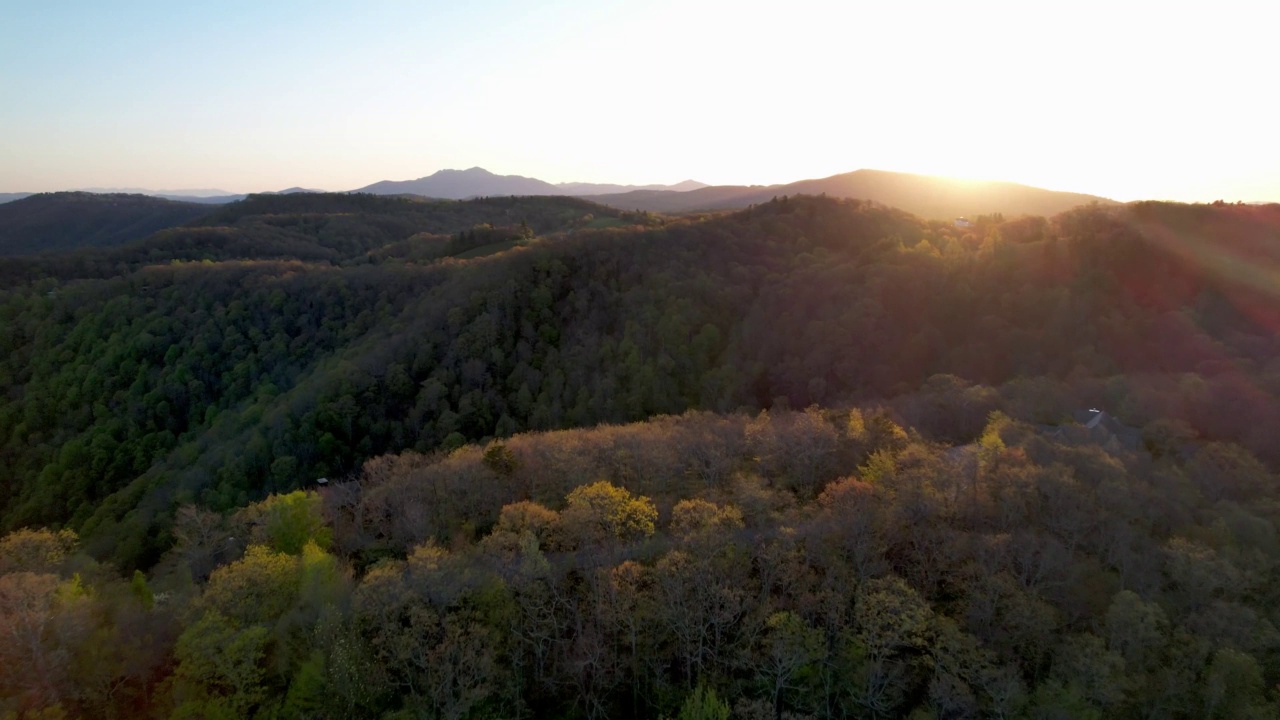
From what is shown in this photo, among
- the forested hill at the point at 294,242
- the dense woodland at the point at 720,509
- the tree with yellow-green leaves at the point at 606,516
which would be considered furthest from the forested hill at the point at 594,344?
the forested hill at the point at 294,242

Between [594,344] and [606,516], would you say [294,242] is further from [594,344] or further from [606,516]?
[606,516]

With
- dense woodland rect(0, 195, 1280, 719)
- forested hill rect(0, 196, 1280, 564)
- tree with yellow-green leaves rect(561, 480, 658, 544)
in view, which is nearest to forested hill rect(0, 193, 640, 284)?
forested hill rect(0, 196, 1280, 564)

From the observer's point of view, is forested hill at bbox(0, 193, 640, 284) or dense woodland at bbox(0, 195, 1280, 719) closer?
dense woodland at bbox(0, 195, 1280, 719)

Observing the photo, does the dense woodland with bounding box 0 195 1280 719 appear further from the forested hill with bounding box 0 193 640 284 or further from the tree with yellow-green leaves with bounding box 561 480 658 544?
the forested hill with bounding box 0 193 640 284

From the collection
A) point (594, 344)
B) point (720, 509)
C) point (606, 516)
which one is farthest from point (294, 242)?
point (720, 509)

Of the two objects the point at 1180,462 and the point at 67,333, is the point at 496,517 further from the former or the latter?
the point at 67,333

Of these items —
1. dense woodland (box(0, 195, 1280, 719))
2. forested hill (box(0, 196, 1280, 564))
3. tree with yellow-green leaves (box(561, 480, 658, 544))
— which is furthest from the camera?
forested hill (box(0, 196, 1280, 564))

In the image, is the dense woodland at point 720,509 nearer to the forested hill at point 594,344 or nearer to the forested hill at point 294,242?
the forested hill at point 594,344
